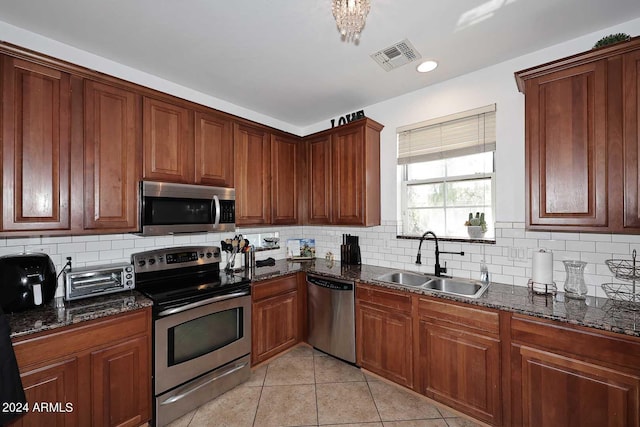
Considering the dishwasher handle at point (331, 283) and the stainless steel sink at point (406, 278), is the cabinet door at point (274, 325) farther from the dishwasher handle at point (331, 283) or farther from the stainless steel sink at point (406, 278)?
the stainless steel sink at point (406, 278)

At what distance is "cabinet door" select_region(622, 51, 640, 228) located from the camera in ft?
5.10

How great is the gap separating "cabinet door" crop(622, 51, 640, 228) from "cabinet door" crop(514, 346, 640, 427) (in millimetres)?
873

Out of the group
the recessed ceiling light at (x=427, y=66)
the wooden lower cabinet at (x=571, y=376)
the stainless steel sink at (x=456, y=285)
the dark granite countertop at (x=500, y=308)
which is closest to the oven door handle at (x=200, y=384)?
the dark granite countertop at (x=500, y=308)

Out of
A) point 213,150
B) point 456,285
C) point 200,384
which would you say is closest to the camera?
point 200,384

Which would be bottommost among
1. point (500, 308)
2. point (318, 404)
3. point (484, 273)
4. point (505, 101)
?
point (318, 404)

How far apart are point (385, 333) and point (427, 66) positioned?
2358mm

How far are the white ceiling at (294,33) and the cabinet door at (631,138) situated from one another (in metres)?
0.46

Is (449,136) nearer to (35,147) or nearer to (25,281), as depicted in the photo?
(35,147)

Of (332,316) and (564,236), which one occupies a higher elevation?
(564,236)

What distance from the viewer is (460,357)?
1.96 meters

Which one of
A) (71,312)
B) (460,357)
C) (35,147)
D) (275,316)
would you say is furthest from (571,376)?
(35,147)

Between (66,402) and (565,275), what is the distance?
3.41 meters

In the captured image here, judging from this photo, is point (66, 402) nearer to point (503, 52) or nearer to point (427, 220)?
point (427, 220)

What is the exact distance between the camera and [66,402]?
5.08ft
